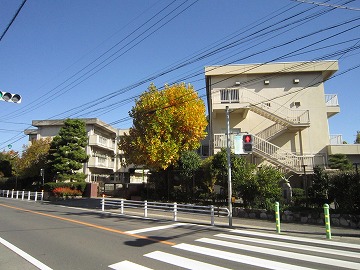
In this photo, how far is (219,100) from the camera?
83.2 ft

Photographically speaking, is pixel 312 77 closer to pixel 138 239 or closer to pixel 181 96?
pixel 181 96

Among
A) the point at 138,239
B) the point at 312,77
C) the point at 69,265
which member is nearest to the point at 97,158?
the point at 312,77

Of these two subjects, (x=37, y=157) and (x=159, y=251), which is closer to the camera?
(x=159, y=251)

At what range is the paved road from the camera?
688cm

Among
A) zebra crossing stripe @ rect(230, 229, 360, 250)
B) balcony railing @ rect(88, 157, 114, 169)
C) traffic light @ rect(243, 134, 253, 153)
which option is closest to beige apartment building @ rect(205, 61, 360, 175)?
traffic light @ rect(243, 134, 253, 153)

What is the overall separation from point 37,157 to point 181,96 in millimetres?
24126

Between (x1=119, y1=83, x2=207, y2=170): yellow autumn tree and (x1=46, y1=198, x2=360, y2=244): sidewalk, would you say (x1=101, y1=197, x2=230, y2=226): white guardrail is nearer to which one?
(x1=46, y1=198, x2=360, y2=244): sidewalk

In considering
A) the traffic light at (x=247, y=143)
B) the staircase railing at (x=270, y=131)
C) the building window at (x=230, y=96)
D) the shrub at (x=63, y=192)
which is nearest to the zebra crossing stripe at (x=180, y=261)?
the traffic light at (x=247, y=143)

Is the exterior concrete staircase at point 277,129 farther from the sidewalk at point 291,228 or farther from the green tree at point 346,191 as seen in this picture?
the sidewalk at point 291,228

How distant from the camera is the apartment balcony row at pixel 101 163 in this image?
138ft

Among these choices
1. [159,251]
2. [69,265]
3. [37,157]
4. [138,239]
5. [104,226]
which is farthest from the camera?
[37,157]

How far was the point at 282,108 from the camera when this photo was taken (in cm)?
2541

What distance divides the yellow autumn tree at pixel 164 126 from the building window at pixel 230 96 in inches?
137

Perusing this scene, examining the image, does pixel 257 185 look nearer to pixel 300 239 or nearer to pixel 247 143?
pixel 247 143
